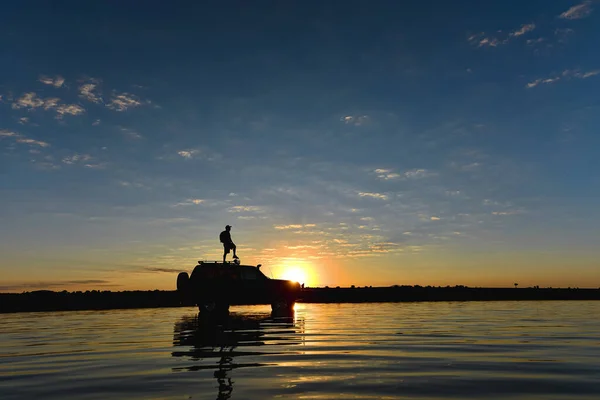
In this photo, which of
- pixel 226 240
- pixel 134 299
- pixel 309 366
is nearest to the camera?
pixel 309 366

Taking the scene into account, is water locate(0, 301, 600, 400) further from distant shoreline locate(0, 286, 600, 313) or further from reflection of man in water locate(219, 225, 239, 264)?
distant shoreline locate(0, 286, 600, 313)

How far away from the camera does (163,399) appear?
19.8 feet

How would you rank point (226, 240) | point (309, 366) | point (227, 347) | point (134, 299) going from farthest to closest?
1. point (134, 299)
2. point (226, 240)
3. point (227, 347)
4. point (309, 366)

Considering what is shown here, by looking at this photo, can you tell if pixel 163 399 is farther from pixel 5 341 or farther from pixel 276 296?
pixel 276 296

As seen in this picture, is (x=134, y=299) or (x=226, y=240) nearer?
(x=226, y=240)

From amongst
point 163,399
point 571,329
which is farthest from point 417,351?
point 571,329

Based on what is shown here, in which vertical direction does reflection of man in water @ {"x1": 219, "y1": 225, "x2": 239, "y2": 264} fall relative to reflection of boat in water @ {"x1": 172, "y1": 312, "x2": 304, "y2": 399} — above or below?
above

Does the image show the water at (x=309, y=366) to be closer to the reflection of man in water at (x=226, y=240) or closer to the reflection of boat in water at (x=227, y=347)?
the reflection of boat in water at (x=227, y=347)

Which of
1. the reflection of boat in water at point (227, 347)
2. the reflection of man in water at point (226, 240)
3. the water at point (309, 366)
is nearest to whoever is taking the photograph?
the water at point (309, 366)

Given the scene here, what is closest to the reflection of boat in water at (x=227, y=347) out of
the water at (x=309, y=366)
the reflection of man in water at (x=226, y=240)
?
the water at (x=309, y=366)

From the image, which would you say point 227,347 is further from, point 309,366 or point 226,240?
point 226,240

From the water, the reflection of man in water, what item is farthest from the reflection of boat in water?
the reflection of man in water

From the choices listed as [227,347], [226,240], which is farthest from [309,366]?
[226,240]

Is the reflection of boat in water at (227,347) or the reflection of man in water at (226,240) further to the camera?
the reflection of man in water at (226,240)
